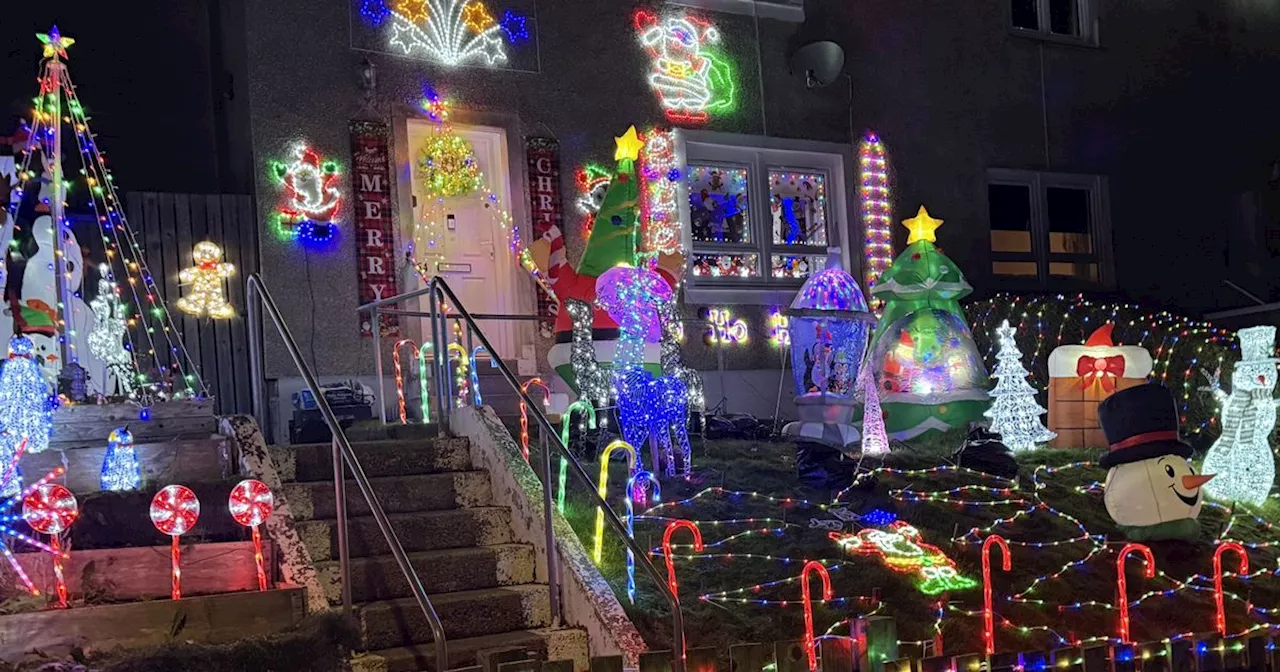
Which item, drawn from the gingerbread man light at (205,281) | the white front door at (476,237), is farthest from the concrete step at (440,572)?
the white front door at (476,237)

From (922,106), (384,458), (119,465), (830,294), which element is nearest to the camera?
(119,465)

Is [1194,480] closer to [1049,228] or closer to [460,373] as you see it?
[460,373]

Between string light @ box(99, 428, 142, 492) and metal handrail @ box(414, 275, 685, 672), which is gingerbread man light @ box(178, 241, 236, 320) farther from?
string light @ box(99, 428, 142, 492)

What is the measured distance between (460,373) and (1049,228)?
8.97 metres

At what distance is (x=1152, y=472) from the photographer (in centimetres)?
821

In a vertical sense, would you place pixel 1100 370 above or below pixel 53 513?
above

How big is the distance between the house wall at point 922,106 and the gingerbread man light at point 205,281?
482 mm

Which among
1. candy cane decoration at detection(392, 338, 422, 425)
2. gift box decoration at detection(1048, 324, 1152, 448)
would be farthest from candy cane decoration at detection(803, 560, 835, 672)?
gift box decoration at detection(1048, 324, 1152, 448)

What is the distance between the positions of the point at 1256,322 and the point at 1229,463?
7.70 m

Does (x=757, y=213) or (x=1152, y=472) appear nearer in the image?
(x=1152, y=472)

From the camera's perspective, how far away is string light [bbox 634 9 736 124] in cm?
1269

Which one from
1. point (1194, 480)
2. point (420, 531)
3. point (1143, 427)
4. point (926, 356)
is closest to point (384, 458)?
point (420, 531)

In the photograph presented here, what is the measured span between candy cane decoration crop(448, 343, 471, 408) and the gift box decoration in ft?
18.2

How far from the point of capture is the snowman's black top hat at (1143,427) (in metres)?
8.18
